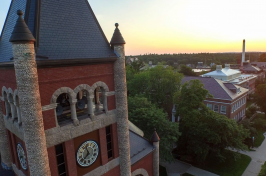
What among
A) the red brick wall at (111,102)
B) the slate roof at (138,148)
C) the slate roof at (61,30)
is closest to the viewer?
the slate roof at (61,30)

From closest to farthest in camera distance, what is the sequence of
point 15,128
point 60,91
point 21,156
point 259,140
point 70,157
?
1. point 60,91
2. point 70,157
3. point 15,128
4. point 21,156
5. point 259,140

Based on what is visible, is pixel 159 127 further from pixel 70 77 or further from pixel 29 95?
pixel 29 95

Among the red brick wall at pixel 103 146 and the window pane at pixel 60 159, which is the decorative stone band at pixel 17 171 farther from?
the red brick wall at pixel 103 146

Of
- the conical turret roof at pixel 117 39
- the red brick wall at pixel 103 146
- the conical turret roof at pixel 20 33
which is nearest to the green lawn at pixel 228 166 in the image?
the red brick wall at pixel 103 146

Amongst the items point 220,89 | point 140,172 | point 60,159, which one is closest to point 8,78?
point 60,159

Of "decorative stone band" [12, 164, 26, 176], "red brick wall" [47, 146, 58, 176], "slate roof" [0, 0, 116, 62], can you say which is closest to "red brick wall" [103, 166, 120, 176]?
"red brick wall" [47, 146, 58, 176]

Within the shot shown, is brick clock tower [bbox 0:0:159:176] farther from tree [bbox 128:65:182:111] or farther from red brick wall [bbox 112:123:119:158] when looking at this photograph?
tree [bbox 128:65:182:111]
